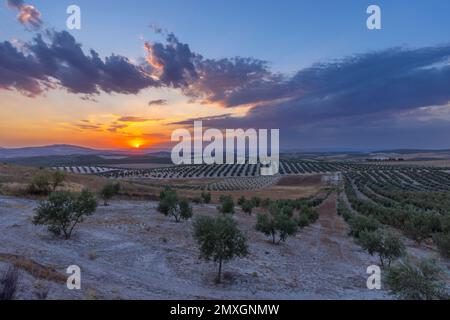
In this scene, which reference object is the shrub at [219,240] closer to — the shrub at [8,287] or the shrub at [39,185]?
the shrub at [8,287]

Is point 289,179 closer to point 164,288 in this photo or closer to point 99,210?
point 99,210

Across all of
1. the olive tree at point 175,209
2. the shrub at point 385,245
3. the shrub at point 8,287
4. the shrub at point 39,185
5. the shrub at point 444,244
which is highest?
the shrub at point 39,185

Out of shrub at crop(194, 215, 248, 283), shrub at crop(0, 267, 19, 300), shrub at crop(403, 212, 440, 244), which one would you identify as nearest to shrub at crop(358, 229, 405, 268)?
shrub at crop(194, 215, 248, 283)

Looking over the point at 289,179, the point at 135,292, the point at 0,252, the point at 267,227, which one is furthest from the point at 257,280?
the point at 289,179

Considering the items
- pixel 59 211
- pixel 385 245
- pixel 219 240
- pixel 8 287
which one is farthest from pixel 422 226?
pixel 8 287

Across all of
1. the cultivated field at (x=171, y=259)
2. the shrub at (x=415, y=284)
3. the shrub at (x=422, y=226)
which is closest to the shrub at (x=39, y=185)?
the cultivated field at (x=171, y=259)

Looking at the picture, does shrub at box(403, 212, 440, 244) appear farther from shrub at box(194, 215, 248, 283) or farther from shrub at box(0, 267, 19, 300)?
shrub at box(0, 267, 19, 300)
